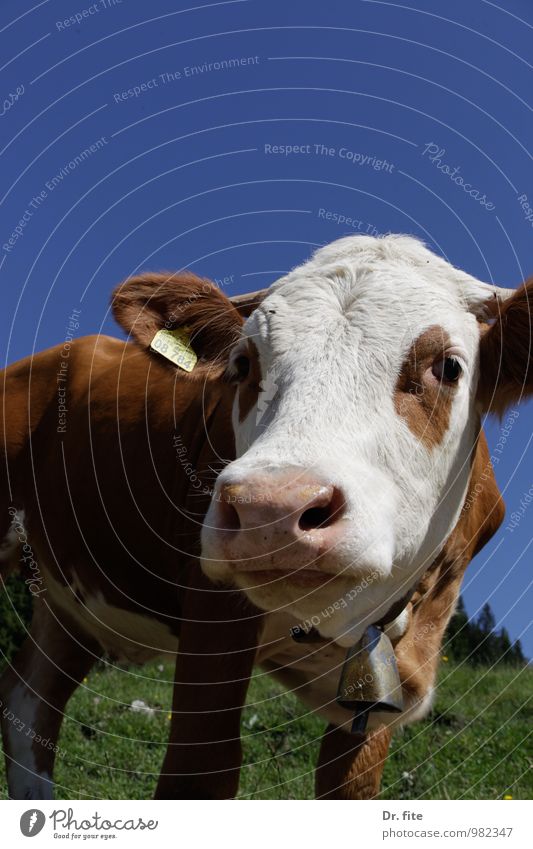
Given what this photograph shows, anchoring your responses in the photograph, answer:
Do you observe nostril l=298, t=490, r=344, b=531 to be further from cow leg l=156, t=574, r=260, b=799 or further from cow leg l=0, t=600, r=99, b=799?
cow leg l=0, t=600, r=99, b=799

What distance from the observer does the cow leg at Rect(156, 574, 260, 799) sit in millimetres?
4656

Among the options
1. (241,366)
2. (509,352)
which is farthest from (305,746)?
(509,352)

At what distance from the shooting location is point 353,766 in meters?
6.05

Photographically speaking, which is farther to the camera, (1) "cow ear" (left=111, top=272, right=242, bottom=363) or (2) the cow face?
(1) "cow ear" (left=111, top=272, right=242, bottom=363)

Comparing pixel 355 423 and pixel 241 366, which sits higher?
pixel 355 423

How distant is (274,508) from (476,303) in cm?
203

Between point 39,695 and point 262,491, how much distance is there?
4.44 m

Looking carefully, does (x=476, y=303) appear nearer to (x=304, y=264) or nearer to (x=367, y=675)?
(x=304, y=264)

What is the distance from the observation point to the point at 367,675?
188 inches

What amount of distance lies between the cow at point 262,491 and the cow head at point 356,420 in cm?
1

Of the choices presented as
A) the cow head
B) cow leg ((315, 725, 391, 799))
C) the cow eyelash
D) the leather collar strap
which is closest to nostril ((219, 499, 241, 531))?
the cow head

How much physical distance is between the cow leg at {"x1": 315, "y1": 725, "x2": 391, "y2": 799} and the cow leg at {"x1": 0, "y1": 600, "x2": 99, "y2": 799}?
6.48 feet

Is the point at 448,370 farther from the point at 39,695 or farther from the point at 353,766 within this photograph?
the point at 39,695

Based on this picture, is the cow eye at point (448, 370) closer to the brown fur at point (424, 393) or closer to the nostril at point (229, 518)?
the brown fur at point (424, 393)
